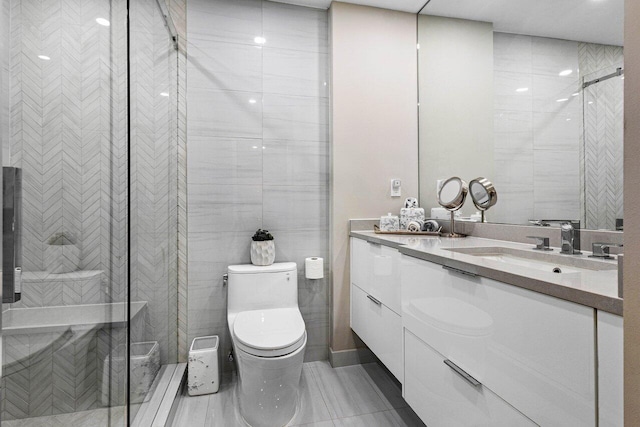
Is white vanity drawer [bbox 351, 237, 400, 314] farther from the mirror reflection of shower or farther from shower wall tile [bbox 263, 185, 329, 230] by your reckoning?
the mirror reflection of shower

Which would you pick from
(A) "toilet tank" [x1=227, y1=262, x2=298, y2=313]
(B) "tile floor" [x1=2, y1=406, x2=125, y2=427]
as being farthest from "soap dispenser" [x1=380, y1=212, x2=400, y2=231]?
(B) "tile floor" [x1=2, y1=406, x2=125, y2=427]

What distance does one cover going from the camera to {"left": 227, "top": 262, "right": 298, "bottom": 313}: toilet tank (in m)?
1.99

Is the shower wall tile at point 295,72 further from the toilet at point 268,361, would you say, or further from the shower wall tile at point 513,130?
the toilet at point 268,361

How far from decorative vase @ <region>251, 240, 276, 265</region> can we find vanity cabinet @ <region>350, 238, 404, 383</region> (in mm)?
551

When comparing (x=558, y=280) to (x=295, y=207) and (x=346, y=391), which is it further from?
(x=295, y=207)

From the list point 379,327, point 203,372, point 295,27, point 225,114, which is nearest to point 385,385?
A: point 379,327

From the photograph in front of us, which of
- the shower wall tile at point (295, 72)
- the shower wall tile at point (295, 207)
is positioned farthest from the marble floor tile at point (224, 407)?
the shower wall tile at point (295, 72)

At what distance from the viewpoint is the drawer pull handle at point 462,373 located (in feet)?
3.35

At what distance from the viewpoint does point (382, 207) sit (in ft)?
7.61

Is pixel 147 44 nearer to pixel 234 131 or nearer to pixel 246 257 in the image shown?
pixel 234 131

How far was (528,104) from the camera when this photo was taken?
156cm

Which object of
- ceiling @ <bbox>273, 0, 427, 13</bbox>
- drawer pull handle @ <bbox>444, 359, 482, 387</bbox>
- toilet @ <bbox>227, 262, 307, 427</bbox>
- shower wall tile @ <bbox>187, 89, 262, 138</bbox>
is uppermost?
ceiling @ <bbox>273, 0, 427, 13</bbox>

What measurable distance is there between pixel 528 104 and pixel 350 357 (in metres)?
1.82

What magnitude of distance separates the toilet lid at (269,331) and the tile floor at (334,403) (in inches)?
17.7
